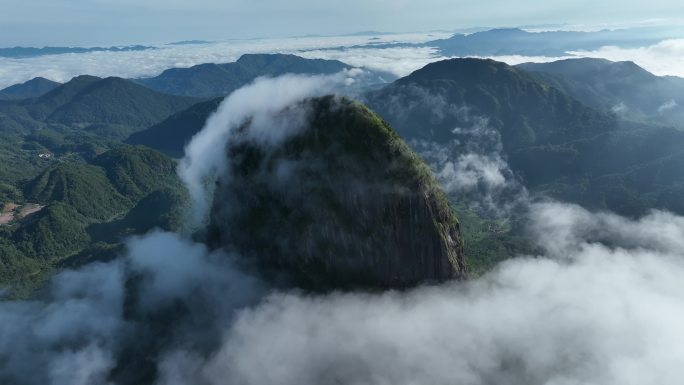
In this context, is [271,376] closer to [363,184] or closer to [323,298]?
[323,298]

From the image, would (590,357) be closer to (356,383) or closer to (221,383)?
(356,383)

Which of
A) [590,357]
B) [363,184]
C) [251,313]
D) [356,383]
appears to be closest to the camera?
[356,383]

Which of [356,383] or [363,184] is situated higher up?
[363,184]

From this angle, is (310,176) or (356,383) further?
(310,176)

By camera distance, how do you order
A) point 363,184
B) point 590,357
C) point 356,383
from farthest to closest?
point 590,357, point 363,184, point 356,383

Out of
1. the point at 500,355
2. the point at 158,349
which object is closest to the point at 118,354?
the point at 158,349

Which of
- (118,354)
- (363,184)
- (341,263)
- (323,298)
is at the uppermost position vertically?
(363,184)
